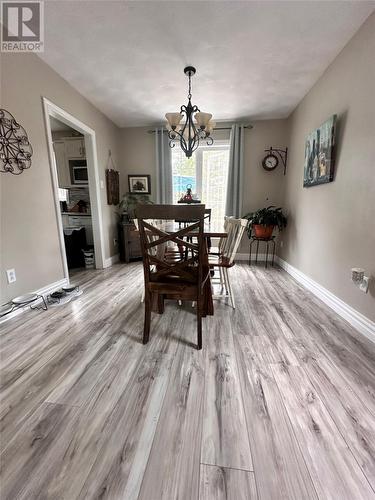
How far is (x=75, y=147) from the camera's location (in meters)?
3.92

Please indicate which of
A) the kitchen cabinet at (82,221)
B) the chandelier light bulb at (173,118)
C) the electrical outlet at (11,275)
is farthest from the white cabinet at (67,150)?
the electrical outlet at (11,275)

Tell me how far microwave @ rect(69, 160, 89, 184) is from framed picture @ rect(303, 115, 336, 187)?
3758 millimetres

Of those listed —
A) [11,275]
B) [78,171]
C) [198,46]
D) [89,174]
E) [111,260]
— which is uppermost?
[198,46]

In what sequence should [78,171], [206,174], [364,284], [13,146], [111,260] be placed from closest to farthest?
[364,284], [13,146], [111,260], [78,171], [206,174]

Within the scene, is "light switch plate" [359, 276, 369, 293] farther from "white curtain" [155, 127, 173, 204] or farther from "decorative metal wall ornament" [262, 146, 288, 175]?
"white curtain" [155, 127, 173, 204]

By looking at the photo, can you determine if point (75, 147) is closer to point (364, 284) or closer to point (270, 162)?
point (270, 162)

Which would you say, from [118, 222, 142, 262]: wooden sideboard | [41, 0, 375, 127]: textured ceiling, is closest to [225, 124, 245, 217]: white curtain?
[41, 0, 375, 127]: textured ceiling

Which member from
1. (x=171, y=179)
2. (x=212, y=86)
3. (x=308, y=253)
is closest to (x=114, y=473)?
(x=308, y=253)

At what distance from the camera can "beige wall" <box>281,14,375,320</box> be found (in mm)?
1729

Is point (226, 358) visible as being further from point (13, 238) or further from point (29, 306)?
point (13, 238)

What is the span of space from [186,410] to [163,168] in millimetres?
3877

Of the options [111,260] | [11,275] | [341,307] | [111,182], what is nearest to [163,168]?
[111,182]

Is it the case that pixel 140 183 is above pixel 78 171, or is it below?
below

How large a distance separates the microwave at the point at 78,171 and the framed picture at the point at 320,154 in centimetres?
376
